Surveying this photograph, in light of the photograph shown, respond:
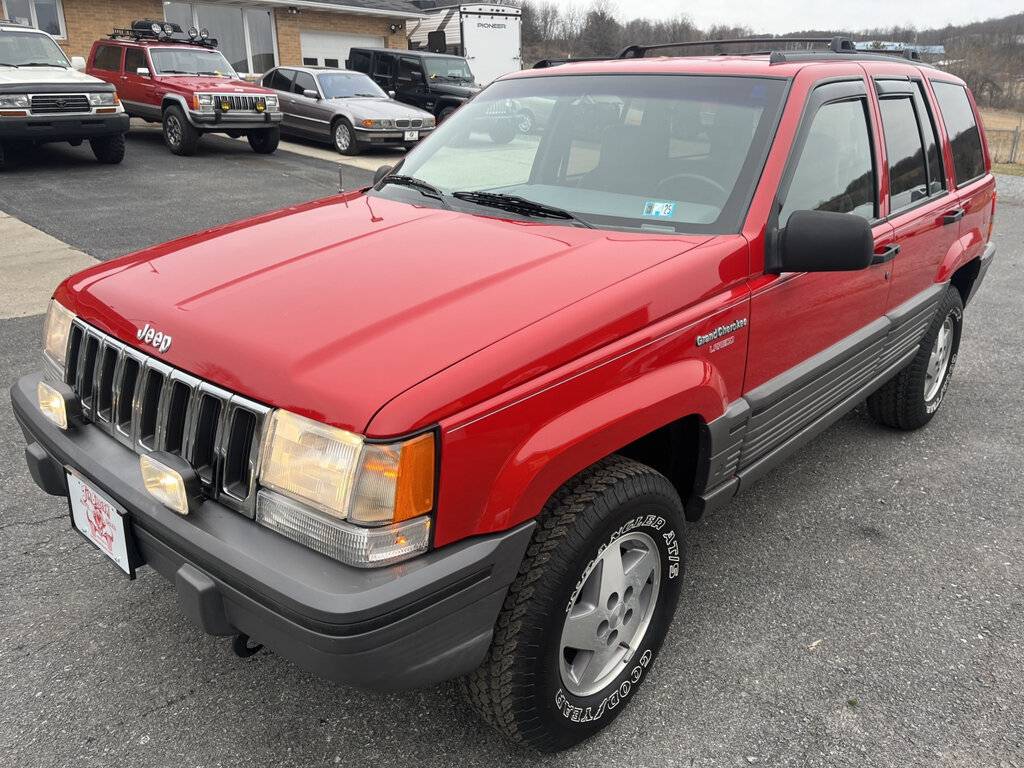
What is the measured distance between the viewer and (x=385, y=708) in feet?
7.80

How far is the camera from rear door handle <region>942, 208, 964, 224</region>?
3.75 m

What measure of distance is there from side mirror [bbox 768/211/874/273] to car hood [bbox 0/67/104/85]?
10.9m

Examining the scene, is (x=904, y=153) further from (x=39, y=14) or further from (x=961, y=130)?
(x=39, y=14)

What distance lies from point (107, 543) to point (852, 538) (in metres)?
2.78

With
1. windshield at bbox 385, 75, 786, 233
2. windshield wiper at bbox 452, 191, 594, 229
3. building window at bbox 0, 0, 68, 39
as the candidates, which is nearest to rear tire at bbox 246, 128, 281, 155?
building window at bbox 0, 0, 68, 39

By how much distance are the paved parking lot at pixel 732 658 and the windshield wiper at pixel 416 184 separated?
67.7 inches

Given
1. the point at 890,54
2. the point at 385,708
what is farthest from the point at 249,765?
the point at 890,54

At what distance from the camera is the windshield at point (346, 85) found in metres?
15.1

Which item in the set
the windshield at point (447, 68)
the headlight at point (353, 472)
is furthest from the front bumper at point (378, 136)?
the headlight at point (353, 472)

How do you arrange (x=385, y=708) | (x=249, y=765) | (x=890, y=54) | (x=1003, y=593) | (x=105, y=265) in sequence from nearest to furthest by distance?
(x=249, y=765)
(x=385, y=708)
(x=105, y=265)
(x=1003, y=593)
(x=890, y=54)

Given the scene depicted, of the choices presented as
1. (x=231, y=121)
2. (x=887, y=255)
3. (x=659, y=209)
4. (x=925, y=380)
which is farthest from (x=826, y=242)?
(x=231, y=121)

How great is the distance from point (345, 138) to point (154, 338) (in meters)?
13.4

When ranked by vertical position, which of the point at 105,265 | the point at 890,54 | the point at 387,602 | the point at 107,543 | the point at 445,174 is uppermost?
the point at 890,54

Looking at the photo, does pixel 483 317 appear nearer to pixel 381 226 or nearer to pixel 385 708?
pixel 381 226
